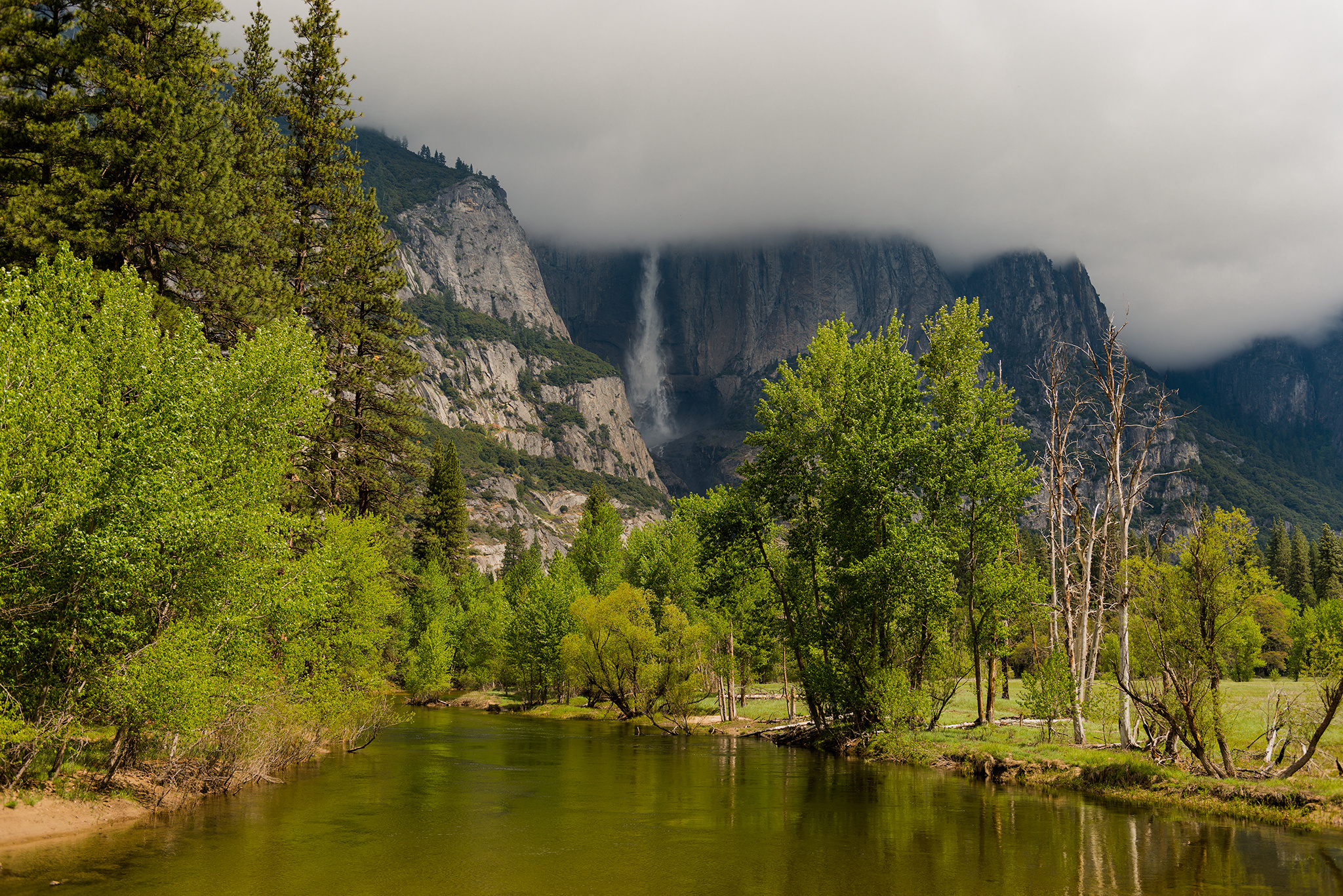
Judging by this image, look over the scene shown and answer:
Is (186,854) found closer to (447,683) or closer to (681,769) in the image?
(681,769)

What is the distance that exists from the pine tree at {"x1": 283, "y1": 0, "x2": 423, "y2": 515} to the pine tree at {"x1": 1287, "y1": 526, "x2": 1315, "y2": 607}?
111813 mm

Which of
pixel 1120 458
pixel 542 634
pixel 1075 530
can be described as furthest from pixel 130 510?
pixel 542 634

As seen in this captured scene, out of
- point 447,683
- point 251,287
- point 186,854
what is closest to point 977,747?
point 186,854

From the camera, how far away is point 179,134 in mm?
29375

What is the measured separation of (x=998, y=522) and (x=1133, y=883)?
22158 mm

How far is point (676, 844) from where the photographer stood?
63.0 ft

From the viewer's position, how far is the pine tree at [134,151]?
91.1 ft

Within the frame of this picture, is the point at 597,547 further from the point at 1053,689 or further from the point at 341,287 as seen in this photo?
the point at 1053,689

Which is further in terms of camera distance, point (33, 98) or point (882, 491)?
point (882, 491)

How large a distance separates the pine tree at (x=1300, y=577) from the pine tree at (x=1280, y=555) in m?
0.35

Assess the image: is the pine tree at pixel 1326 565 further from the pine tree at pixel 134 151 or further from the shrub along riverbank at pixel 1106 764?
the pine tree at pixel 134 151

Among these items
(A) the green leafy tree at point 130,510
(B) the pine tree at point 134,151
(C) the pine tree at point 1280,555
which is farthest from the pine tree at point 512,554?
(A) the green leafy tree at point 130,510

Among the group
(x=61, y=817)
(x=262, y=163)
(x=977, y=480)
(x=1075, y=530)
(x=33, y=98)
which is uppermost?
Result: (x=262, y=163)

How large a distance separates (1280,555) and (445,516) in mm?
113583
